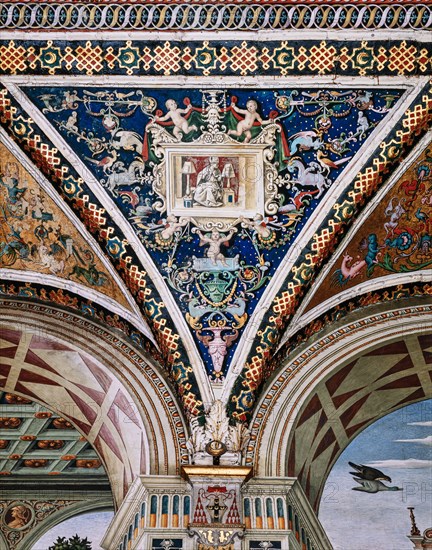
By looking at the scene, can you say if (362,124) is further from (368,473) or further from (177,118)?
(368,473)

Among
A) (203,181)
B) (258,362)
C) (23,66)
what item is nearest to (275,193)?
(203,181)

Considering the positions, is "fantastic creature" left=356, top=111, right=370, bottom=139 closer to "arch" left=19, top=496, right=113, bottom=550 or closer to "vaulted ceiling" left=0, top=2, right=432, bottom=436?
"vaulted ceiling" left=0, top=2, right=432, bottom=436

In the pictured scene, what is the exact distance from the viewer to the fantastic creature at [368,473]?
1441cm

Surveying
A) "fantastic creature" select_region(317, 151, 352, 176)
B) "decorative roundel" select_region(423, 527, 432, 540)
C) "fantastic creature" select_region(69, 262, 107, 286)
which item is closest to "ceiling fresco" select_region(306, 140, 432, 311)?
"fantastic creature" select_region(317, 151, 352, 176)

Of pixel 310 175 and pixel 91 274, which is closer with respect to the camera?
pixel 310 175

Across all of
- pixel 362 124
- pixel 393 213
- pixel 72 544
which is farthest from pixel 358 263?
pixel 72 544

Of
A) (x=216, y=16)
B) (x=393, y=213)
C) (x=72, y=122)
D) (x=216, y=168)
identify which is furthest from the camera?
(x=393, y=213)

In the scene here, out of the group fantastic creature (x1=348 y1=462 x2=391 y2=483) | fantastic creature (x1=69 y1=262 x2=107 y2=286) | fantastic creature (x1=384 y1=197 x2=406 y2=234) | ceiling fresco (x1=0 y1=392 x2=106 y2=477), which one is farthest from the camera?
ceiling fresco (x1=0 y1=392 x2=106 y2=477)

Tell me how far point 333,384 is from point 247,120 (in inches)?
106

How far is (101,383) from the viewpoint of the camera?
43.2 ft

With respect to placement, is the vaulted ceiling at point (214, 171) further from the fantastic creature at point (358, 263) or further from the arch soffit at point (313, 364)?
the arch soffit at point (313, 364)

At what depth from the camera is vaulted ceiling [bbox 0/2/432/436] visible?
1251cm

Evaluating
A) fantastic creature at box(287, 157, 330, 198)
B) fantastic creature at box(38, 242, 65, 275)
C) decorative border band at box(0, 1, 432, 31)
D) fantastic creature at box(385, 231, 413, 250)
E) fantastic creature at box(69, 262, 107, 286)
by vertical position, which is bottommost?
fantastic creature at box(69, 262, 107, 286)

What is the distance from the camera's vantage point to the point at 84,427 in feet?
45.2
